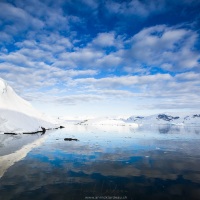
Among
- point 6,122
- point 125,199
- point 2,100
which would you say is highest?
point 2,100

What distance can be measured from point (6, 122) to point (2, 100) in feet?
74.1

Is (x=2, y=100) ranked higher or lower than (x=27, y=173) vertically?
higher

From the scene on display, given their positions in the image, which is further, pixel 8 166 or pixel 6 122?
pixel 6 122

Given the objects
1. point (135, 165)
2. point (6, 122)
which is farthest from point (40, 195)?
point (6, 122)

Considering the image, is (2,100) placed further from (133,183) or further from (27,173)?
(133,183)

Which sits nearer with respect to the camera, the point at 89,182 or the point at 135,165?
the point at 89,182

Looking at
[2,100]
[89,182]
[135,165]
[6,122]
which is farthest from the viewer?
[2,100]

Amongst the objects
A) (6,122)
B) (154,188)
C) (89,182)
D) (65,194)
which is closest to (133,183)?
(154,188)

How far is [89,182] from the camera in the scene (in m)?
14.4

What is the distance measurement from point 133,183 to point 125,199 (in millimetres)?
3115

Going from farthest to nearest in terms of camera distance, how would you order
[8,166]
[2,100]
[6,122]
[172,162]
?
[2,100], [6,122], [172,162], [8,166]

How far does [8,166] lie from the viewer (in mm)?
18234

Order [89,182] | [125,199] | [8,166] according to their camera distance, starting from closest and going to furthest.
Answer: [125,199]
[89,182]
[8,166]

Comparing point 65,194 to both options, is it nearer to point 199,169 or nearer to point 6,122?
point 199,169
